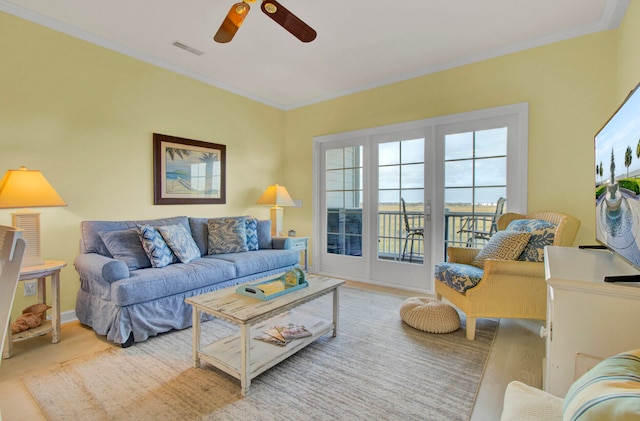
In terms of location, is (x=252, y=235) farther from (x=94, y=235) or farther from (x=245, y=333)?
(x=245, y=333)

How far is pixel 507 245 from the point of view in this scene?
2.43 m

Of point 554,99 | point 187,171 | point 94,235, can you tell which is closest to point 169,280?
point 94,235

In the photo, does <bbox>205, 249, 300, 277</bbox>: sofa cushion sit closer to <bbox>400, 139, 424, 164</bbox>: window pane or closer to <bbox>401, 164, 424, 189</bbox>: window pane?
<bbox>401, 164, 424, 189</bbox>: window pane

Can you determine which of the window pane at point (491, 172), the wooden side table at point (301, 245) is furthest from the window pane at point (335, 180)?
the window pane at point (491, 172)

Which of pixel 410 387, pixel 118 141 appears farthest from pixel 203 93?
pixel 410 387

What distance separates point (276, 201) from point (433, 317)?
2491 millimetres

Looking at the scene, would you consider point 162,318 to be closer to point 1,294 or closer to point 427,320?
point 1,294

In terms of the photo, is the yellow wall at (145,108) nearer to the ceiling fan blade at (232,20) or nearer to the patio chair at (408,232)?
the patio chair at (408,232)

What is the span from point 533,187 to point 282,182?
11.0ft

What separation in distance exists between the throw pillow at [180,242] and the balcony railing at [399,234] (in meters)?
2.03

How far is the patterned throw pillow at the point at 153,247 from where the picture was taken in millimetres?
2744

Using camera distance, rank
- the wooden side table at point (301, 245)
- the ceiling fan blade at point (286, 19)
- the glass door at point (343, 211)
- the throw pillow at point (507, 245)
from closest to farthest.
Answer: the ceiling fan blade at point (286, 19), the throw pillow at point (507, 245), the wooden side table at point (301, 245), the glass door at point (343, 211)

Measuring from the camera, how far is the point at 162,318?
2.47 m

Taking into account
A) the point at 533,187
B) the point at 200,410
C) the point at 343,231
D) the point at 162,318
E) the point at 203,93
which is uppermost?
the point at 203,93
